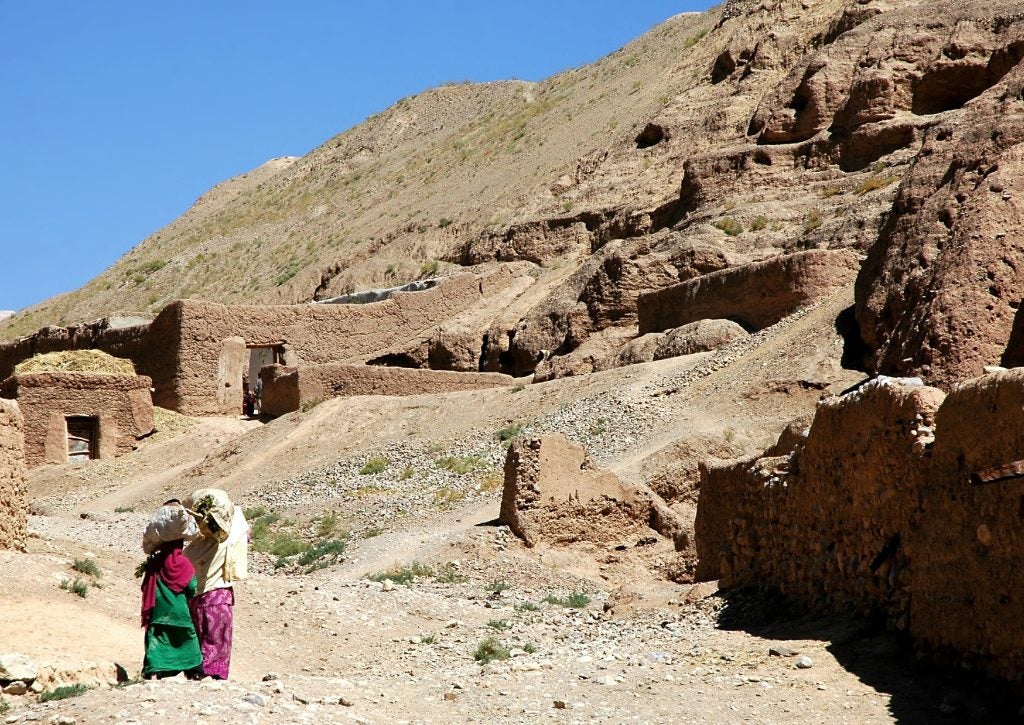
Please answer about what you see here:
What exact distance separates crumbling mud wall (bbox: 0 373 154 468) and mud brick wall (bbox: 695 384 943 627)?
58.0ft

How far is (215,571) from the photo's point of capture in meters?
8.47

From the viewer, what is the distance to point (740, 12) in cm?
4672

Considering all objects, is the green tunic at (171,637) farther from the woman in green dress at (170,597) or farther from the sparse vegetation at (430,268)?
the sparse vegetation at (430,268)

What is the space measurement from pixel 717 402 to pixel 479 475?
3.20 meters

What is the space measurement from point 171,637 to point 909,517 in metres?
4.00

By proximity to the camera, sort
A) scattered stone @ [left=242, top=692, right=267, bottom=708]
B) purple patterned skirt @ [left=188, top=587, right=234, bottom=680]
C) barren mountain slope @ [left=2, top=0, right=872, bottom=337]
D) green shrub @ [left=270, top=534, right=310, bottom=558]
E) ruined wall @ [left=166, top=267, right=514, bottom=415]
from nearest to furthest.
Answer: scattered stone @ [left=242, top=692, right=267, bottom=708]
purple patterned skirt @ [left=188, top=587, right=234, bottom=680]
green shrub @ [left=270, top=534, right=310, bottom=558]
ruined wall @ [left=166, top=267, right=514, bottom=415]
barren mountain slope @ [left=2, top=0, right=872, bottom=337]

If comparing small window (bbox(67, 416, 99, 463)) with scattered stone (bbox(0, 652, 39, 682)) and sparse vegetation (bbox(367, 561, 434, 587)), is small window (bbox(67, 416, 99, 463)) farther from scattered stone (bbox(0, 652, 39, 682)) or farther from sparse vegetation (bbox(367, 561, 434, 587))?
scattered stone (bbox(0, 652, 39, 682))

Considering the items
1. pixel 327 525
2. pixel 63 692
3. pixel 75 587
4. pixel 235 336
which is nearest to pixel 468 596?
pixel 75 587

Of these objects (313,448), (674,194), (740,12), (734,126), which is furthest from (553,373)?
(740,12)

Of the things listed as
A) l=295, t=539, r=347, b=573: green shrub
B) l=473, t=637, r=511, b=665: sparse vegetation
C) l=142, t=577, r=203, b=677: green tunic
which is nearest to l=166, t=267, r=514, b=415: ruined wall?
l=295, t=539, r=347, b=573: green shrub

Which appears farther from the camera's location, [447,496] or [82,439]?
[82,439]

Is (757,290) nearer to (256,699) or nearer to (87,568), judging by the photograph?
(87,568)

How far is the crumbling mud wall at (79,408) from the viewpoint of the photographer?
2627 centimetres

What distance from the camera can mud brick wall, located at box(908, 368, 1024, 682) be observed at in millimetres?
6898
